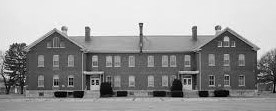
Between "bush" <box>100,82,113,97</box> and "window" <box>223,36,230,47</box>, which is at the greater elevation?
"window" <box>223,36,230,47</box>

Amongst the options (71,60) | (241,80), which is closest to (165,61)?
(241,80)

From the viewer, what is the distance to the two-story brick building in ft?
176

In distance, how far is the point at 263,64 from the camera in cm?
8025

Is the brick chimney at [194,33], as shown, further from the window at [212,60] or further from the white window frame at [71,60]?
the white window frame at [71,60]

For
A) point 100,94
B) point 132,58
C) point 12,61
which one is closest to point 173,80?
point 132,58

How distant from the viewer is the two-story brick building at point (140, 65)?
53719 mm

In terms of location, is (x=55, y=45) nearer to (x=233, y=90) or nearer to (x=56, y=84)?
(x=56, y=84)

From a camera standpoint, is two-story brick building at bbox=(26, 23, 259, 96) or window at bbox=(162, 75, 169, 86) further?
window at bbox=(162, 75, 169, 86)

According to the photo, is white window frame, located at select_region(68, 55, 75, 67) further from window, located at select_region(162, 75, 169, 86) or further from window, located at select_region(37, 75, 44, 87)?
window, located at select_region(162, 75, 169, 86)

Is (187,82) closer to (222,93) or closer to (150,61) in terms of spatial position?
(150,61)

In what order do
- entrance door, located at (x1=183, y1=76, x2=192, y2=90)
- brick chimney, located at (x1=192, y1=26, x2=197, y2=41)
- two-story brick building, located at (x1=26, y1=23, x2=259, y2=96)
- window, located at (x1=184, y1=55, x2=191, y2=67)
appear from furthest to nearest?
1. brick chimney, located at (x1=192, y1=26, x2=197, y2=41)
2. window, located at (x1=184, y1=55, x2=191, y2=67)
3. entrance door, located at (x1=183, y1=76, x2=192, y2=90)
4. two-story brick building, located at (x1=26, y1=23, x2=259, y2=96)

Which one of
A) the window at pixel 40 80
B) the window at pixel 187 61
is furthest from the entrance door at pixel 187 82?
the window at pixel 40 80

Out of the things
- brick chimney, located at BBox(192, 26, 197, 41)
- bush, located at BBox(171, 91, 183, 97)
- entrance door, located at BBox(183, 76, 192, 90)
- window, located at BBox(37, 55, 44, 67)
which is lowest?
bush, located at BBox(171, 91, 183, 97)

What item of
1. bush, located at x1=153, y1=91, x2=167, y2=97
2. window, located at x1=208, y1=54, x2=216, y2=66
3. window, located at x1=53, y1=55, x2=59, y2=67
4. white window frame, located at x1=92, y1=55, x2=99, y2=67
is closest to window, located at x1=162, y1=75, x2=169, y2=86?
bush, located at x1=153, y1=91, x2=167, y2=97
